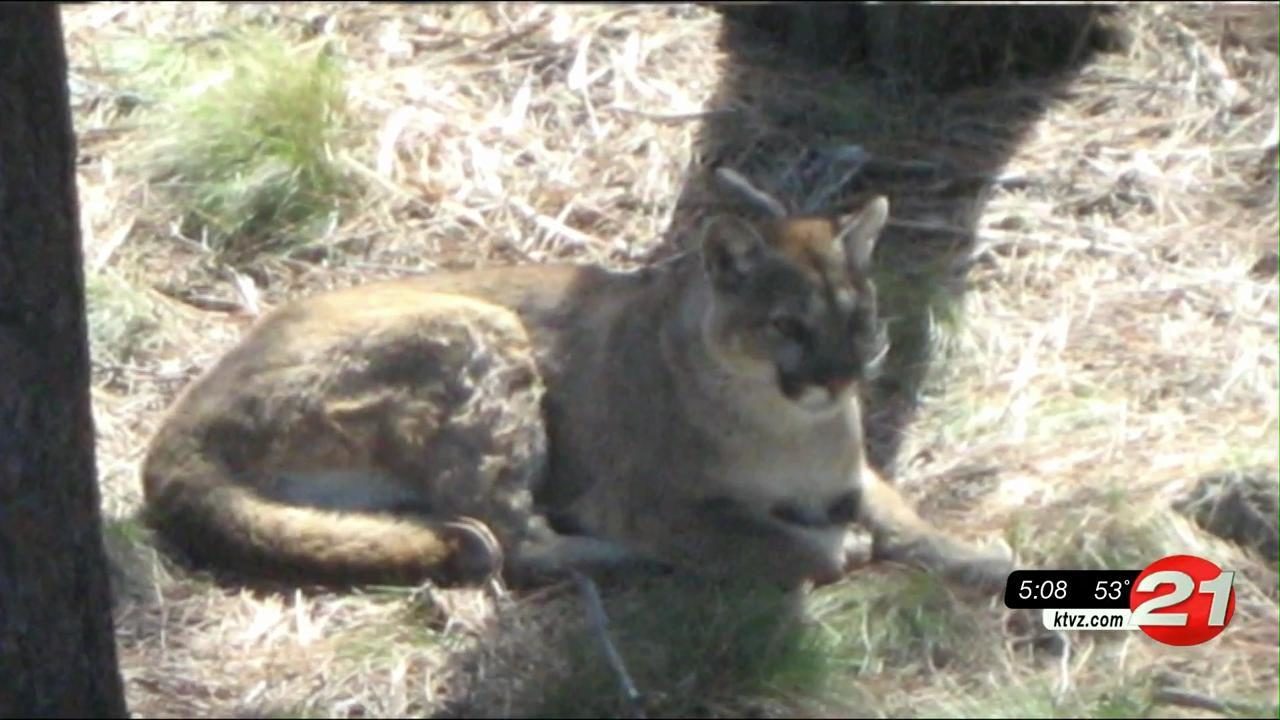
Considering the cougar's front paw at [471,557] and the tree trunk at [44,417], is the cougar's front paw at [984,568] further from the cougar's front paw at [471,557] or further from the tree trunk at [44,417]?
the tree trunk at [44,417]

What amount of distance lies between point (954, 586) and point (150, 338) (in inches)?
112

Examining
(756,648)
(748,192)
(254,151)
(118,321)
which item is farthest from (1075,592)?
(254,151)

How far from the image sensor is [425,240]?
28.6 feet

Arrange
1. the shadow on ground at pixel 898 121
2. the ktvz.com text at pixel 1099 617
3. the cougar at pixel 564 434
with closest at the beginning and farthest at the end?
the ktvz.com text at pixel 1099 617
the cougar at pixel 564 434
the shadow on ground at pixel 898 121

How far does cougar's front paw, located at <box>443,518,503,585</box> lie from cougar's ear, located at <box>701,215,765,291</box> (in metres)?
0.98

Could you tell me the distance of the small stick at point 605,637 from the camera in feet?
20.1

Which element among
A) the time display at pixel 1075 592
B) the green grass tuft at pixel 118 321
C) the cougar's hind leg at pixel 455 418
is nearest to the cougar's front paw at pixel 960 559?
the cougar's hind leg at pixel 455 418

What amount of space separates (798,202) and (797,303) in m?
2.05

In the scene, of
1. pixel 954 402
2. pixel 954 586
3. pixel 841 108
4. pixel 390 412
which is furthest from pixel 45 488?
pixel 841 108

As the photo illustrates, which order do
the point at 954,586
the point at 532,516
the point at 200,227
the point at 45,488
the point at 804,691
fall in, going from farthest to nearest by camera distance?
the point at 200,227
the point at 532,516
the point at 954,586
the point at 804,691
the point at 45,488

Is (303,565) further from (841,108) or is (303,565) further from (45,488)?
(841,108)

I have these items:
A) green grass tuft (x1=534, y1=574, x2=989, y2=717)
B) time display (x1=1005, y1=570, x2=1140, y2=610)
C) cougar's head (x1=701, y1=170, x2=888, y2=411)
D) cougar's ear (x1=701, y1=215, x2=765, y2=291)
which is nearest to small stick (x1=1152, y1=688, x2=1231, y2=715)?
green grass tuft (x1=534, y1=574, x2=989, y2=717)

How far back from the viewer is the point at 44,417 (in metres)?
5.31

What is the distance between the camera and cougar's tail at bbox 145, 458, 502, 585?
6.83 m
